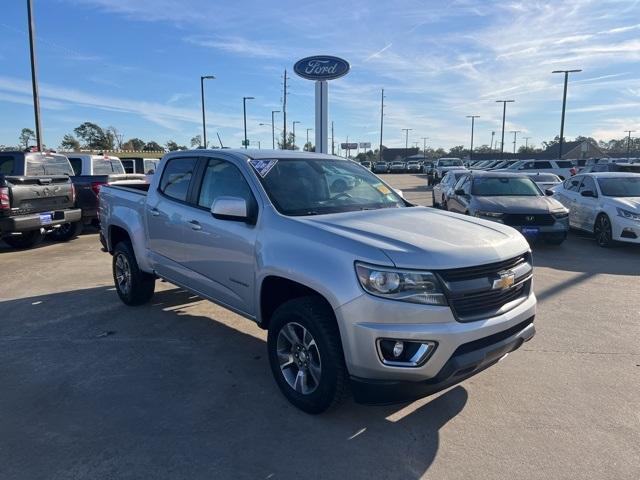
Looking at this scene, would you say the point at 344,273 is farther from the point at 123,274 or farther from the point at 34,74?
the point at 34,74

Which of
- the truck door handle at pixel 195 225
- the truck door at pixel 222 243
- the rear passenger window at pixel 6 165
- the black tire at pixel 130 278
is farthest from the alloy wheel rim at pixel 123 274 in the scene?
the rear passenger window at pixel 6 165

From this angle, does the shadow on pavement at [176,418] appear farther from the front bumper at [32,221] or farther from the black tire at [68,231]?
the black tire at [68,231]

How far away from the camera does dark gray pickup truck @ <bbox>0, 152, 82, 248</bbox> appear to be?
30.4 ft

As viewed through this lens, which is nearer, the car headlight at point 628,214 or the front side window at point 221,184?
the front side window at point 221,184

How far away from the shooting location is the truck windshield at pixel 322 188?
405 cm

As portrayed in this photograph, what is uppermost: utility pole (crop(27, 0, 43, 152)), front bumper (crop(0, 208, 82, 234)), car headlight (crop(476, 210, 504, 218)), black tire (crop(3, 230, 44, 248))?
utility pole (crop(27, 0, 43, 152))

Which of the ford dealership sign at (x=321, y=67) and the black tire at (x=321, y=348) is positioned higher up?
the ford dealership sign at (x=321, y=67)

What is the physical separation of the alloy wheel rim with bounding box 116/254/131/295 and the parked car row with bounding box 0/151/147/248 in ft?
8.03

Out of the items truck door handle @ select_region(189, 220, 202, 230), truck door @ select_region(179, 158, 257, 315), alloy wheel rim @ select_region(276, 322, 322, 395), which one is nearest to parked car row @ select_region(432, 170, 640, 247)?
truck door @ select_region(179, 158, 257, 315)

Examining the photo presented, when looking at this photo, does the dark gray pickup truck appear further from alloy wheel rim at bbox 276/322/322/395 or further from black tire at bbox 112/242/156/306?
alloy wheel rim at bbox 276/322/322/395

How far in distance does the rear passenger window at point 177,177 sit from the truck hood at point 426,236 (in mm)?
1819

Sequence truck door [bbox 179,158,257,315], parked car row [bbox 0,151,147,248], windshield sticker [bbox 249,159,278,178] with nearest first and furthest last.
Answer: truck door [bbox 179,158,257,315], windshield sticker [bbox 249,159,278,178], parked car row [bbox 0,151,147,248]

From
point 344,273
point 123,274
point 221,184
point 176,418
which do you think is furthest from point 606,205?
point 176,418

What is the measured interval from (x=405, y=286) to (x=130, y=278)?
410 cm
